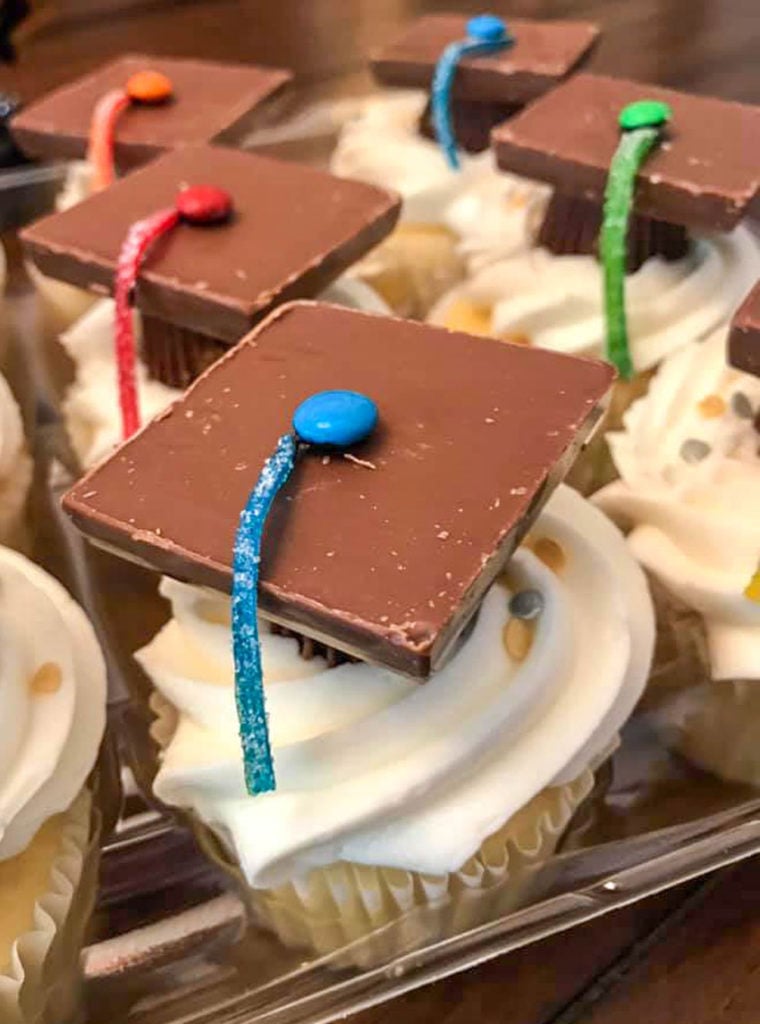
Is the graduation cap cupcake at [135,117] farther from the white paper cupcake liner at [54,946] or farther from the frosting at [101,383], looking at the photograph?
the white paper cupcake liner at [54,946]

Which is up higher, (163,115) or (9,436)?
(163,115)

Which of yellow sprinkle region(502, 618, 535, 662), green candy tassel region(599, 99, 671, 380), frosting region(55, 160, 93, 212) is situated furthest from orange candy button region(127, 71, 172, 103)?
yellow sprinkle region(502, 618, 535, 662)

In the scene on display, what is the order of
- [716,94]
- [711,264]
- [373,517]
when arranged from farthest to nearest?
[716,94] < [711,264] < [373,517]

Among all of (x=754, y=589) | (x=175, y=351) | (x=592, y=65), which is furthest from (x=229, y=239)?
(x=592, y=65)

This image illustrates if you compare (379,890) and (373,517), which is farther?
(379,890)

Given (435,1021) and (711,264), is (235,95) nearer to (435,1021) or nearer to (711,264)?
(711,264)

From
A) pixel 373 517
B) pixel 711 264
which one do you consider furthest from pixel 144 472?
pixel 711 264

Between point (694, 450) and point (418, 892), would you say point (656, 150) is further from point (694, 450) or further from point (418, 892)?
point (418, 892)
